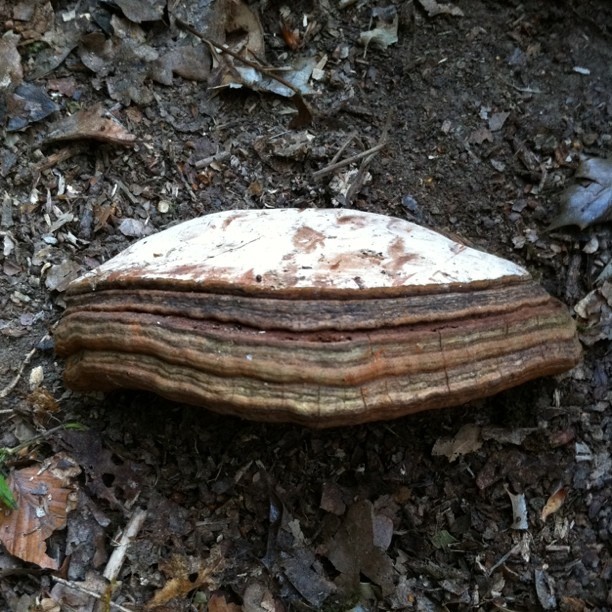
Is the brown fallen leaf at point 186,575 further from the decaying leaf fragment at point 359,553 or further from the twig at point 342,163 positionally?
the twig at point 342,163

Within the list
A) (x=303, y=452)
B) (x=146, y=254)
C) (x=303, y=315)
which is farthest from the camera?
(x=303, y=452)

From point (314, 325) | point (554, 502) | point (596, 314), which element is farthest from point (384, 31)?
point (554, 502)

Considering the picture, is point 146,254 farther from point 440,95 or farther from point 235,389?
point 440,95

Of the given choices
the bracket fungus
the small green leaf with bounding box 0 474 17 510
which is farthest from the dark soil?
the bracket fungus

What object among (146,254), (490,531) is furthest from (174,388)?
(490,531)

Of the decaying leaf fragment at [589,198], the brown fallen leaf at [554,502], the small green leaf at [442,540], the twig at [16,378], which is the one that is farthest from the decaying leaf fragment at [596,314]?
the twig at [16,378]

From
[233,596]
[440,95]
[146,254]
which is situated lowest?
[233,596]
